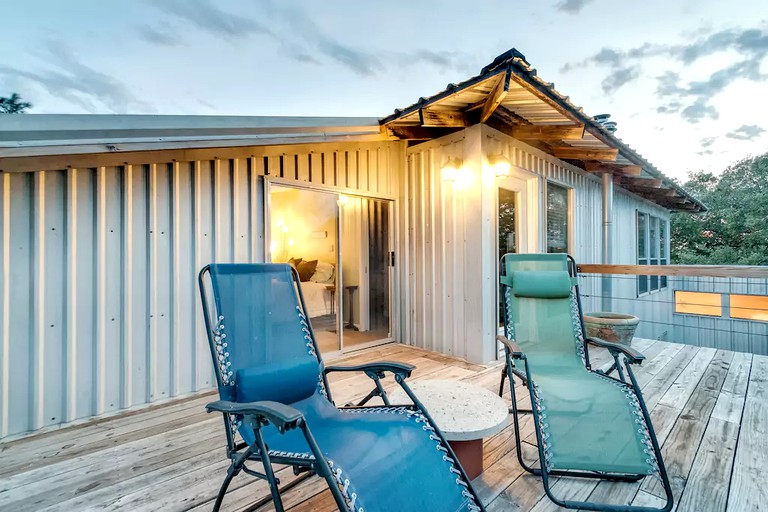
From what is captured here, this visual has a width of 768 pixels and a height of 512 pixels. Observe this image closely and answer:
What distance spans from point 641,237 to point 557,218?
510 cm

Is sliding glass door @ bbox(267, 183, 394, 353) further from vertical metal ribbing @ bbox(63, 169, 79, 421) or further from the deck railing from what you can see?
the deck railing

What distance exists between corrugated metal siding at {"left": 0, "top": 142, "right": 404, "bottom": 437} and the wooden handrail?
4.28 metres

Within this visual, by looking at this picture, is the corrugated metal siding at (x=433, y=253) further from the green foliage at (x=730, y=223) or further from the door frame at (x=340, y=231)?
the green foliage at (x=730, y=223)

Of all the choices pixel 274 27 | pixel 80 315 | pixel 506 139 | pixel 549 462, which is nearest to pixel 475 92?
pixel 506 139

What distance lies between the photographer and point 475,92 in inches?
119

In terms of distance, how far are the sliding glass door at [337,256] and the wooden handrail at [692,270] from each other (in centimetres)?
289

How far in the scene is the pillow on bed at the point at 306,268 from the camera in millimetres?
4395

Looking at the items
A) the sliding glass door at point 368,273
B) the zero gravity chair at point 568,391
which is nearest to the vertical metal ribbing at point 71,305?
the sliding glass door at point 368,273

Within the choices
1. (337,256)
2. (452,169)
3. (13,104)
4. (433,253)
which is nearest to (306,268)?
(337,256)

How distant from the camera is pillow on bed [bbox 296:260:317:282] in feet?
14.4

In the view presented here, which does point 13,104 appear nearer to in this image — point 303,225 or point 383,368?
point 303,225

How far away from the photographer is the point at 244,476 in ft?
5.85

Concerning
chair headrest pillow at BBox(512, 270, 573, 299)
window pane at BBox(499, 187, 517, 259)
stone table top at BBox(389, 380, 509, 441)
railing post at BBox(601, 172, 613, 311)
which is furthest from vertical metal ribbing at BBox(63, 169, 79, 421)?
railing post at BBox(601, 172, 613, 311)

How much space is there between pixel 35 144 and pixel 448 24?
5.61 meters
